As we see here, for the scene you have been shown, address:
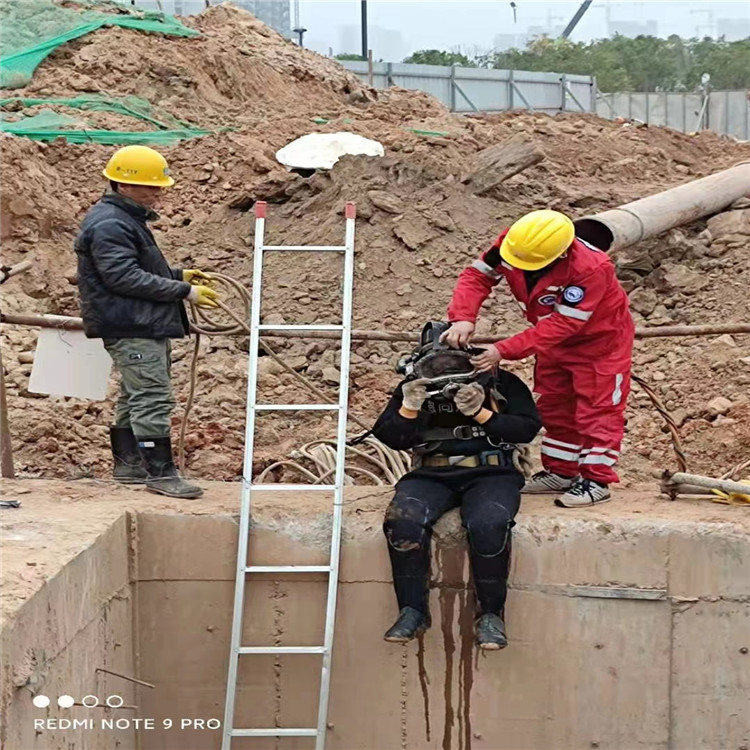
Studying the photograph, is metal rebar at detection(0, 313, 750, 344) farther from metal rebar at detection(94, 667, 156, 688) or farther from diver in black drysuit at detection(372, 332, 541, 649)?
metal rebar at detection(94, 667, 156, 688)

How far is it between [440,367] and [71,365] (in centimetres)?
227

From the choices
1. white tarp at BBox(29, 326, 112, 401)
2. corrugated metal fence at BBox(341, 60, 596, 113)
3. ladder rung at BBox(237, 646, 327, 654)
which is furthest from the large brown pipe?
corrugated metal fence at BBox(341, 60, 596, 113)

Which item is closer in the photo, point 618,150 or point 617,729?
point 617,729

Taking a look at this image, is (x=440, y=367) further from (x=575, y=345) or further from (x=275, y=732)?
(x=275, y=732)

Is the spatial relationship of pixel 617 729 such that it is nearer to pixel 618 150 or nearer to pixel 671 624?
pixel 671 624

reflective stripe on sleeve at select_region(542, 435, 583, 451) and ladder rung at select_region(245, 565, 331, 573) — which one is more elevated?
reflective stripe on sleeve at select_region(542, 435, 583, 451)

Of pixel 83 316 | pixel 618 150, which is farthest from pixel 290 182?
pixel 83 316

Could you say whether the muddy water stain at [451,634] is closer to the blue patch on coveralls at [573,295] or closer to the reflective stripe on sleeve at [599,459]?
the reflective stripe on sleeve at [599,459]

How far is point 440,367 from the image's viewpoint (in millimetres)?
6199

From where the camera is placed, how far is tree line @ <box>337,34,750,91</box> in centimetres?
4772

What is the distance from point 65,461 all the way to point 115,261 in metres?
2.90

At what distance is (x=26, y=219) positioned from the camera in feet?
40.4

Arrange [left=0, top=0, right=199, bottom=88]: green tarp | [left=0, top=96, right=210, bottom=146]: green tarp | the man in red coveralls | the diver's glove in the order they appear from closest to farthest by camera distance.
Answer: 1. the diver's glove
2. the man in red coveralls
3. [left=0, top=96, right=210, bottom=146]: green tarp
4. [left=0, top=0, right=199, bottom=88]: green tarp

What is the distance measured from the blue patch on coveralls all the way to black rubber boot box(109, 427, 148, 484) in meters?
2.48
